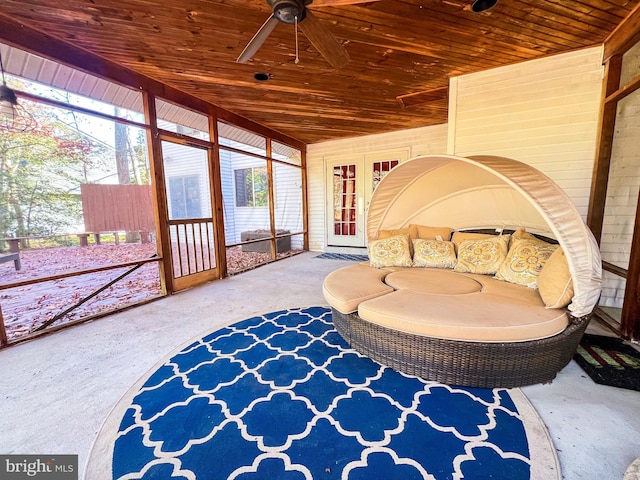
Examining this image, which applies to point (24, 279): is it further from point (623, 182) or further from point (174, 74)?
point (623, 182)

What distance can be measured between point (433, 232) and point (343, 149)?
399 cm

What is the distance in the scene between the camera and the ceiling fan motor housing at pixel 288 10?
5.68 feet

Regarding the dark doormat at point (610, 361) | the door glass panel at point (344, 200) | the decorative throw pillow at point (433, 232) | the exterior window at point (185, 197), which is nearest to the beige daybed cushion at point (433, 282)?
the decorative throw pillow at point (433, 232)

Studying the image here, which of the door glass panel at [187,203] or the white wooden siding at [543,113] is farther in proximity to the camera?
the door glass panel at [187,203]

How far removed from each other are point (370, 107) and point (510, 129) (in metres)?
2.17

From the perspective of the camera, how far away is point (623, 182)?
301cm

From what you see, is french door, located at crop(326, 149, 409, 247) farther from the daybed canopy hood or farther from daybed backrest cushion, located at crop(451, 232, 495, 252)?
daybed backrest cushion, located at crop(451, 232, 495, 252)

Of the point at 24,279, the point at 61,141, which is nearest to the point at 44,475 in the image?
the point at 24,279

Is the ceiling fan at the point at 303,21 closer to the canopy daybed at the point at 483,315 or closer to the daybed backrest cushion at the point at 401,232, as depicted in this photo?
the canopy daybed at the point at 483,315

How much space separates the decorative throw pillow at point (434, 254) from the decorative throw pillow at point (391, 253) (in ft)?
0.38

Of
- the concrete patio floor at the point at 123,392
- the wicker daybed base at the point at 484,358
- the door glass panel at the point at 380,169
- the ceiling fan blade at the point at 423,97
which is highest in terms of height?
the ceiling fan blade at the point at 423,97

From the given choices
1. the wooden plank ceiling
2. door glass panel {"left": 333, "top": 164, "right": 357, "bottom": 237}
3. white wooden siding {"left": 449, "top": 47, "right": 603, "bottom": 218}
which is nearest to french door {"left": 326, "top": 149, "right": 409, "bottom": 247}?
door glass panel {"left": 333, "top": 164, "right": 357, "bottom": 237}

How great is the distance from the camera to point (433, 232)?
11.6ft

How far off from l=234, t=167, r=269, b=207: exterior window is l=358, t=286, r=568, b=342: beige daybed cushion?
20.5 ft
